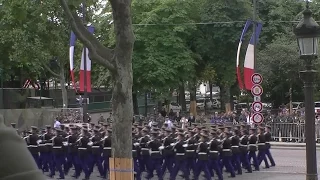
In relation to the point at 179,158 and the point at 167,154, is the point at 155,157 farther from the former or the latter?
the point at 179,158

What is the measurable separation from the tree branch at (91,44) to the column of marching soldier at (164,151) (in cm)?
778

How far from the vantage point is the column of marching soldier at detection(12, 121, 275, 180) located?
53.5 feet

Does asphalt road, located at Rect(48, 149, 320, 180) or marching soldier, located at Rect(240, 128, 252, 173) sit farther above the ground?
marching soldier, located at Rect(240, 128, 252, 173)

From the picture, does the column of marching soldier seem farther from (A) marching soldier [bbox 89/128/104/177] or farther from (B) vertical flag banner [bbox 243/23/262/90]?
(B) vertical flag banner [bbox 243/23/262/90]

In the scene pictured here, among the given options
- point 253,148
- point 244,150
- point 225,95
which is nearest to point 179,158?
point 244,150

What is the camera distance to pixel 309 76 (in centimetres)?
1011

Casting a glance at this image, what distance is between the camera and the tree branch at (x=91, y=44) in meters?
8.55

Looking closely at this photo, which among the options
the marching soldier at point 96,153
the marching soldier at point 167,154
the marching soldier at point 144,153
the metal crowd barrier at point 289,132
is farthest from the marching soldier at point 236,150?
the metal crowd barrier at point 289,132

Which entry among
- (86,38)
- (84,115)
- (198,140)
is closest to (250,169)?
(198,140)

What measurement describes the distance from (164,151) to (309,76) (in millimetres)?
7009

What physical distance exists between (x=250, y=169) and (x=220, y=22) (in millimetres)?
25781

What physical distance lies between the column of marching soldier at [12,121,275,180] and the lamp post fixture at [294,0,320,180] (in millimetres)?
6147

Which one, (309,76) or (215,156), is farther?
(215,156)

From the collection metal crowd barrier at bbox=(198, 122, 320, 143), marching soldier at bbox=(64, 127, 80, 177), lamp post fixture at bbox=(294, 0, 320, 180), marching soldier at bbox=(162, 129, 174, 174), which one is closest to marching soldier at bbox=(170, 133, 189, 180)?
marching soldier at bbox=(162, 129, 174, 174)
